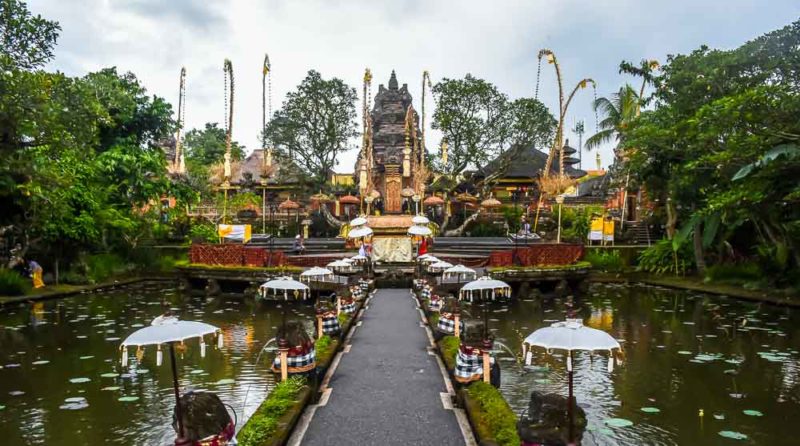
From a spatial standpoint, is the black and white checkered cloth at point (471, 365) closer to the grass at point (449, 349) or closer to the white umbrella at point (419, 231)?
the grass at point (449, 349)

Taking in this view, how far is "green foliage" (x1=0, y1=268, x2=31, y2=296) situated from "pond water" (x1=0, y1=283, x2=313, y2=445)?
2.47 metres

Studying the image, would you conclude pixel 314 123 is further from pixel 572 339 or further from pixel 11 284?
pixel 572 339

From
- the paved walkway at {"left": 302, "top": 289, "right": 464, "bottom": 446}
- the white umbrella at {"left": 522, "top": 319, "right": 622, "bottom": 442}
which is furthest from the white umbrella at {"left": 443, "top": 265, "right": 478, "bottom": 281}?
the white umbrella at {"left": 522, "top": 319, "right": 622, "bottom": 442}

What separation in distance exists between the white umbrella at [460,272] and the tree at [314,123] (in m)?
29.8

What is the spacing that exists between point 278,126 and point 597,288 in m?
32.9

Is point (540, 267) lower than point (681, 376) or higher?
higher

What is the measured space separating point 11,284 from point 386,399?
61.9 ft

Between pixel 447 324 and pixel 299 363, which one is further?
pixel 447 324

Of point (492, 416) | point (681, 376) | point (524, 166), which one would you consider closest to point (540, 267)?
point (681, 376)

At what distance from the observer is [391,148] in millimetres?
49844

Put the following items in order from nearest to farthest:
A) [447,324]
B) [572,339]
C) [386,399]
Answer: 1. [572,339]
2. [386,399]
3. [447,324]

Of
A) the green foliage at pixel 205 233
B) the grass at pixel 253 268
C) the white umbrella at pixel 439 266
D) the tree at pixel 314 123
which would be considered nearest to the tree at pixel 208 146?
the tree at pixel 314 123

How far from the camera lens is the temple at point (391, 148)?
3909 centimetres

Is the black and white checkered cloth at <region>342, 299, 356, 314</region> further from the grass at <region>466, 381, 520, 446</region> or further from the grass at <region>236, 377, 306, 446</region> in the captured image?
the grass at <region>466, 381, 520, 446</region>
